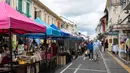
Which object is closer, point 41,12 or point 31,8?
point 31,8

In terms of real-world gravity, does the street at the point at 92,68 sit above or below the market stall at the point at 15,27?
below

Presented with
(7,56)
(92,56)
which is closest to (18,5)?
(92,56)

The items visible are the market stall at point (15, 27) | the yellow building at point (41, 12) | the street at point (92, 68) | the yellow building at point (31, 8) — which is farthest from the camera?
the yellow building at point (41, 12)

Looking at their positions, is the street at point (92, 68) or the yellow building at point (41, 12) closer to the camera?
the street at point (92, 68)

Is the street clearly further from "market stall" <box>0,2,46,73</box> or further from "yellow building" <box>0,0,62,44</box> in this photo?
"yellow building" <box>0,0,62,44</box>

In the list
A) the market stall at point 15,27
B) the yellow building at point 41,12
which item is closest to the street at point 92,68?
the market stall at point 15,27

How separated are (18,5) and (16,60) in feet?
56.1

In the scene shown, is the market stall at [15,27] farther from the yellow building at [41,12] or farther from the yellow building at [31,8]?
the yellow building at [41,12]

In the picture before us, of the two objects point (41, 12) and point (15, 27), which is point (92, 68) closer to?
point (15, 27)

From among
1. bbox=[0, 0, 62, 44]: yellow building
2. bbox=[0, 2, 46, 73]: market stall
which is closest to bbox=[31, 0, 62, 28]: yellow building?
bbox=[0, 0, 62, 44]: yellow building

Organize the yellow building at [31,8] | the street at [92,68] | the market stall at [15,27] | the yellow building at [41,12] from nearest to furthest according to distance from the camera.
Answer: the market stall at [15,27] < the street at [92,68] < the yellow building at [31,8] < the yellow building at [41,12]

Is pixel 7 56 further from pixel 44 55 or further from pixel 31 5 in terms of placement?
pixel 31 5

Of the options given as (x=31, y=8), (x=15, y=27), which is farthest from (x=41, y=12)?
(x=15, y=27)

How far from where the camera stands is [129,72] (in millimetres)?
16297
